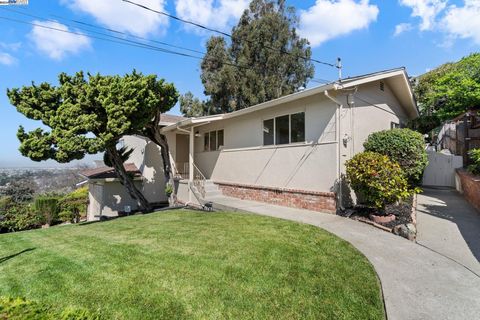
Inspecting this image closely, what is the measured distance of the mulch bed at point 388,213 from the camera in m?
6.67

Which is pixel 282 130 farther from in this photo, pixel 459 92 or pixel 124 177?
pixel 459 92

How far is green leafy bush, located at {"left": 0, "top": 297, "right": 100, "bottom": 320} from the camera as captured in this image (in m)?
2.92

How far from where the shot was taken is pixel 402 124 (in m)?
13.0

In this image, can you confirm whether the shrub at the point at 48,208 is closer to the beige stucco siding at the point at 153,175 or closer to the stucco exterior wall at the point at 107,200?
the stucco exterior wall at the point at 107,200

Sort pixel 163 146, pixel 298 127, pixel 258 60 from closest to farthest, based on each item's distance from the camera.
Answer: pixel 298 127
pixel 163 146
pixel 258 60

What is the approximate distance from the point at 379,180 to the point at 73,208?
15.2 meters

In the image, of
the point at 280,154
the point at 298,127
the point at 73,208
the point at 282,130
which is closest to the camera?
the point at 298,127

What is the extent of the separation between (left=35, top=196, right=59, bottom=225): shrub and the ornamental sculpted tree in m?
5.12

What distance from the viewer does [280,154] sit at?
392 inches

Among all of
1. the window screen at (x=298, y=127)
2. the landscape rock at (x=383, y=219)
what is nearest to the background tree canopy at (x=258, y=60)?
the window screen at (x=298, y=127)

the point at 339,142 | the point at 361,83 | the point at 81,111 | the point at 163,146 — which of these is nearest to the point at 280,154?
the point at 339,142

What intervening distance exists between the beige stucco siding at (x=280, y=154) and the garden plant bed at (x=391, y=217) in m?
1.14

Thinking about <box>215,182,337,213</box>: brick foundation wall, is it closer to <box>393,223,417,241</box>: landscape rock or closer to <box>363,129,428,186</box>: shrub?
<box>393,223,417,241</box>: landscape rock

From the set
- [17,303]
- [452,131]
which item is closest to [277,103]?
[17,303]
